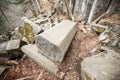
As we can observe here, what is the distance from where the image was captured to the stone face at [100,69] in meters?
2.57

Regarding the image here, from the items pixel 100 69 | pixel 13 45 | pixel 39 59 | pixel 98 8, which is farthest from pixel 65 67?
pixel 98 8

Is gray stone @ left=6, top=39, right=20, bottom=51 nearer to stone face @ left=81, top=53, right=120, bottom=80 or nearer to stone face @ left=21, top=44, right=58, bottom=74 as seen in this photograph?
stone face @ left=21, top=44, right=58, bottom=74

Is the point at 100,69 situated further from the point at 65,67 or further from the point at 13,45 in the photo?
the point at 13,45

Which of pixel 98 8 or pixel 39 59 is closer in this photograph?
pixel 39 59

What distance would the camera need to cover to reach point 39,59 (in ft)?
11.5

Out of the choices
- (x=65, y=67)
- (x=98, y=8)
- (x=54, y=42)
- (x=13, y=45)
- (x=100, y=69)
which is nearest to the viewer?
(x=100, y=69)

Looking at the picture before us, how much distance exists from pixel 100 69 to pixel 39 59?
1.59 m

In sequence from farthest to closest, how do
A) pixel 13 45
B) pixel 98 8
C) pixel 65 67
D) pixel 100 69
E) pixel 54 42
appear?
1. pixel 98 8
2. pixel 13 45
3. pixel 65 67
4. pixel 54 42
5. pixel 100 69

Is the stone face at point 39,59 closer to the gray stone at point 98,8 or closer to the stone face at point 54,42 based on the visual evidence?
the stone face at point 54,42

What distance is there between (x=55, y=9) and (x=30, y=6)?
2.71 meters

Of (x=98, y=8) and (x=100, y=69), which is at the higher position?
(x=98, y=8)

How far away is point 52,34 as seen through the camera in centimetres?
344

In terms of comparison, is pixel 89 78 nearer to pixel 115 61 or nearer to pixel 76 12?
pixel 115 61

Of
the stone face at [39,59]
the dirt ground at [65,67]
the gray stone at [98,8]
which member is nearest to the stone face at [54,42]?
the stone face at [39,59]
